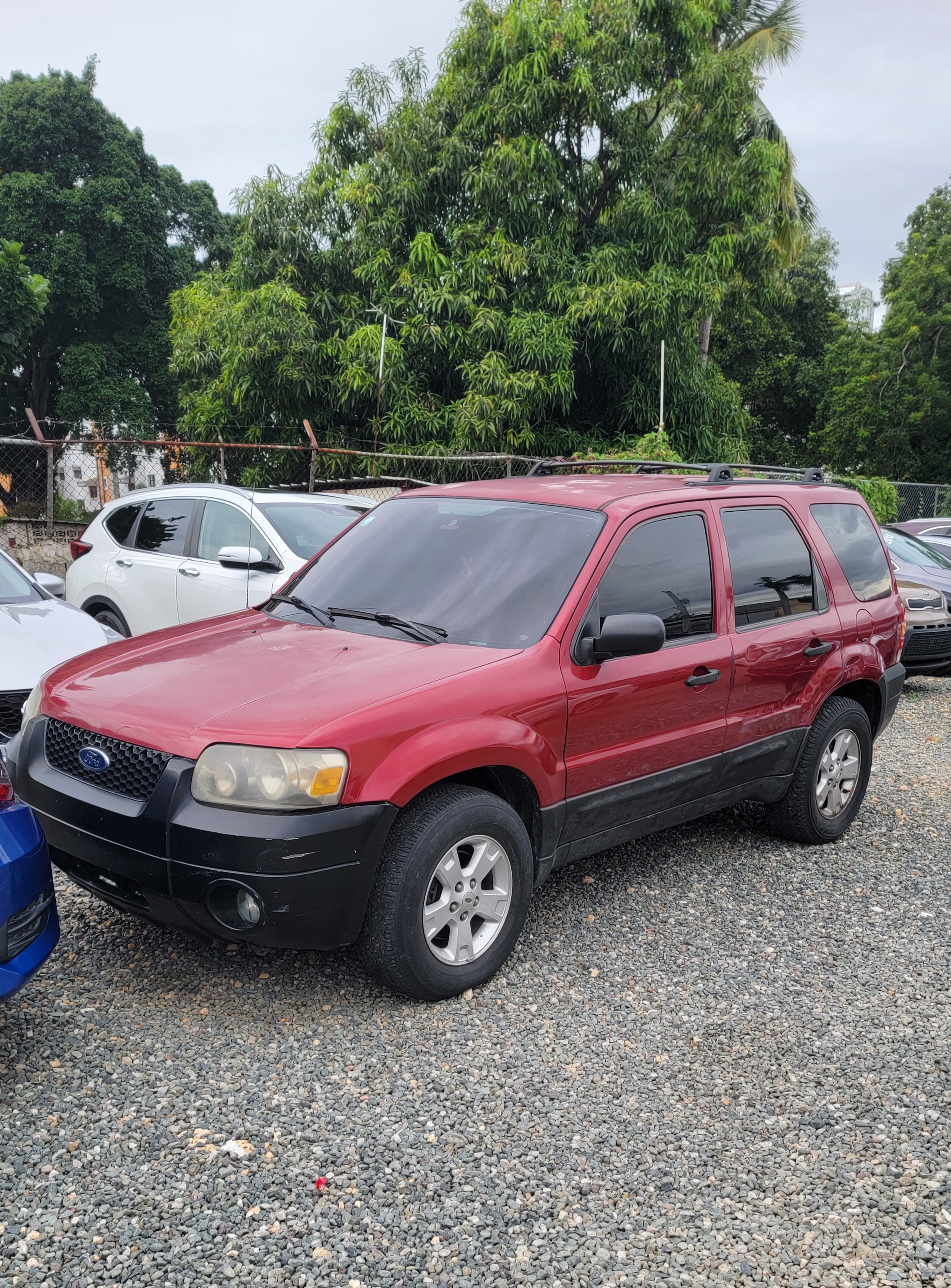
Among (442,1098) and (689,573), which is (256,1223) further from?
(689,573)

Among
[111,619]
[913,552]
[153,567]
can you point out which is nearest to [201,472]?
[111,619]

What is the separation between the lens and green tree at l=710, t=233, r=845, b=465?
35719 millimetres

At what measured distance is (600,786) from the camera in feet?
13.0

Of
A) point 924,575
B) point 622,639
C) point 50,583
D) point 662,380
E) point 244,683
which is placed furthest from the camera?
point 662,380

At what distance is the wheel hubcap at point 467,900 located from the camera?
11.3 feet

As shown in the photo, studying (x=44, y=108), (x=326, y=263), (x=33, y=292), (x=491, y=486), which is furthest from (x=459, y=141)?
(x=44, y=108)

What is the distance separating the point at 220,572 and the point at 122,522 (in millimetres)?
1528

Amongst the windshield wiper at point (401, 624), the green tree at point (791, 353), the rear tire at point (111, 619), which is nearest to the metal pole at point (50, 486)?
the rear tire at point (111, 619)

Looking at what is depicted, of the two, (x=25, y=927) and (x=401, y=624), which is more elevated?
(x=401, y=624)

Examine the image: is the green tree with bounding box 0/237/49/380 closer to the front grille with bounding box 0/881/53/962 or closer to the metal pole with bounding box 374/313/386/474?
the metal pole with bounding box 374/313/386/474

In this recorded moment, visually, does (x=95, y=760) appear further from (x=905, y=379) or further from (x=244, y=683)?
(x=905, y=379)

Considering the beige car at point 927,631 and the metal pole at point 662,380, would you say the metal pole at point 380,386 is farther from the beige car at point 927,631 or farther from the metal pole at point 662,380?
the beige car at point 927,631

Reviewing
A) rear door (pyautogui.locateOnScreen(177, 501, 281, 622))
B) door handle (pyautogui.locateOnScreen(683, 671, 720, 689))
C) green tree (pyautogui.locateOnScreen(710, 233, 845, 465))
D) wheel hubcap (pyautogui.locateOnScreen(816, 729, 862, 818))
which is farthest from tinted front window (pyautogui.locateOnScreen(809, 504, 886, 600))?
green tree (pyautogui.locateOnScreen(710, 233, 845, 465))

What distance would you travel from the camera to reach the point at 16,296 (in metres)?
18.1
